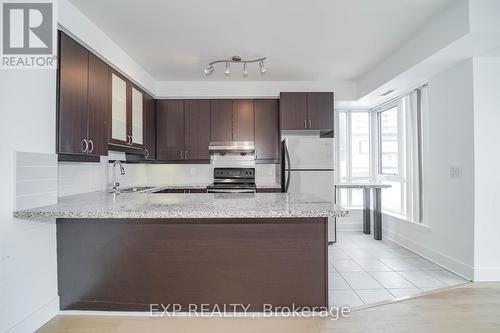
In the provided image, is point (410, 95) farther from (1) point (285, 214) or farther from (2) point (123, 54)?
(2) point (123, 54)

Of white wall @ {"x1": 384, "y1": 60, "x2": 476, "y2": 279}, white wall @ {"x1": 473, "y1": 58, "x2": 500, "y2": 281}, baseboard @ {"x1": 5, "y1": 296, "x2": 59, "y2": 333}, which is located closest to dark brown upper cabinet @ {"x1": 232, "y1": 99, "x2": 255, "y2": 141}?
white wall @ {"x1": 384, "y1": 60, "x2": 476, "y2": 279}

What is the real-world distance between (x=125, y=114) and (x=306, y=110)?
8.28 feet

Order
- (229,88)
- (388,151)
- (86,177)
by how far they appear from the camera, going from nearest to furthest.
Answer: (86,177), (229,88), (388,151)

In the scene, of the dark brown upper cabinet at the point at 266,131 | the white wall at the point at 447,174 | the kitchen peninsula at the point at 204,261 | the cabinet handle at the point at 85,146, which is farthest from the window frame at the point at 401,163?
the cabinet handle at the point at 85,146

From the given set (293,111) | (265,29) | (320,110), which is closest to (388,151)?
(320,110)

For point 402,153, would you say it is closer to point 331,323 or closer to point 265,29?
point 265,29

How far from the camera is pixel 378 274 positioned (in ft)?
9.50

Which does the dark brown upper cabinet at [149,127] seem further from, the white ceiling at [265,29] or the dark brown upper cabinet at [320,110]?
the dark brown upper cabinet at [320,110]

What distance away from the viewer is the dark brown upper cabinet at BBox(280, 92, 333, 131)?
4141 millimetres

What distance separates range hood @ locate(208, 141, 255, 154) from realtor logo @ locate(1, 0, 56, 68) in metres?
2.39

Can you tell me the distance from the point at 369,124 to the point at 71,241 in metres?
4.78

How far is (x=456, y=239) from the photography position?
9.48 ft

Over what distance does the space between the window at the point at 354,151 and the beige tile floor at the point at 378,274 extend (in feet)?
3.93

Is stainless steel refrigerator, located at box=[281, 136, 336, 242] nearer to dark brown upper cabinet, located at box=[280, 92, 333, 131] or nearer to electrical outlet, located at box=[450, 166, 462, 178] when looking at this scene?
dark brown upper cabinet, located at box=[280, 92, 333, 131]
